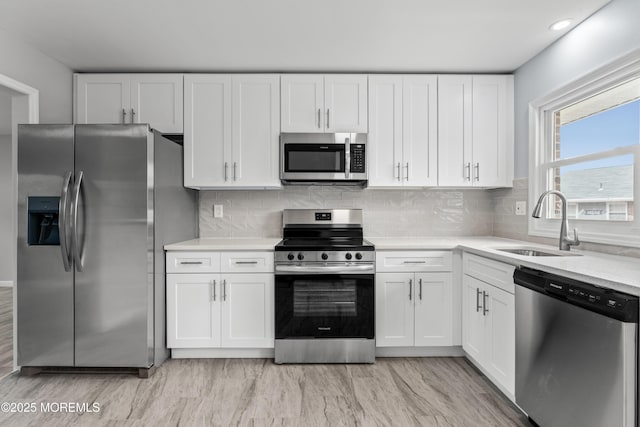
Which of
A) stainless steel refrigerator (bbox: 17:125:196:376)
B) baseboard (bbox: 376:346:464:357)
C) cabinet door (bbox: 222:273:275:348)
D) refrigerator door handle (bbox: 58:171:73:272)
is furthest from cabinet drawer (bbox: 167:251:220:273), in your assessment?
baseboard (bbox: 376:346:464:357)

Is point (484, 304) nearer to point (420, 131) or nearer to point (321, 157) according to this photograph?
point (420, 131)

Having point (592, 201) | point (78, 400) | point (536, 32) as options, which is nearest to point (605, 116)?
point (592, 201)

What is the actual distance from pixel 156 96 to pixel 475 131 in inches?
113

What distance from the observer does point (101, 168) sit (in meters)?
2.41

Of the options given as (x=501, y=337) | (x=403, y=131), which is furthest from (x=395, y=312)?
(x=403, y=131)

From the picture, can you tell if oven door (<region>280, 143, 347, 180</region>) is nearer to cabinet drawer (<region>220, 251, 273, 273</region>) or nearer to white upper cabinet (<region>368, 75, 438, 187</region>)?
white upper cabinet (<region>368, 75, 438, 187</region>)

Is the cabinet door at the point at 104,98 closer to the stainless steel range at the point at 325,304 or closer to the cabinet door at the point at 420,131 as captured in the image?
the stainless steel range at the point at 325,304

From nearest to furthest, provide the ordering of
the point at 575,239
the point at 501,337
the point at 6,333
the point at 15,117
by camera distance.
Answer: the point at 501,337 < the point at 575,239 < the point at 15,117 < the point at 6,333

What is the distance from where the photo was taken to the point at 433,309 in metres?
2.75

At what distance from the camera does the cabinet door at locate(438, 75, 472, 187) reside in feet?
10.2

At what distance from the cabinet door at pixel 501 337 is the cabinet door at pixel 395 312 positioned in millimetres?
593

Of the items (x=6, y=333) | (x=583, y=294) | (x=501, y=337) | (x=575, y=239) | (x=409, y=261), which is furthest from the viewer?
(x=6, y=333)

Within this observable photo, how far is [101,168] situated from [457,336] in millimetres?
2939

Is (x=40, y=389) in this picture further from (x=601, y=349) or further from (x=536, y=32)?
(x=536, y=32)
